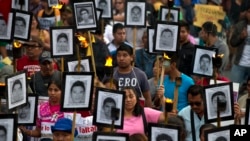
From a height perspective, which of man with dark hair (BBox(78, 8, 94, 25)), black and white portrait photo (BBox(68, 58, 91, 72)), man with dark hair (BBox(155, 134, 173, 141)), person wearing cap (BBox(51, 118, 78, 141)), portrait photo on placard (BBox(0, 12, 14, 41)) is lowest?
person wearing cap (BBox(51, 118, 78, 141))

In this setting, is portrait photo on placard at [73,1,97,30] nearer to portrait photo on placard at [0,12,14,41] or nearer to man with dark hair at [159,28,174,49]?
portrait photo on placard at [0,12,14,41]

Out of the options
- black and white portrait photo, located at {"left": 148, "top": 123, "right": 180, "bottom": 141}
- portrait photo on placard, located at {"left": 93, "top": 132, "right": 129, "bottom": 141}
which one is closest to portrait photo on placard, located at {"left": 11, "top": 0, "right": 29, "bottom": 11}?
black and white portrait photo, located at {"left": 148, "top": 123, "right": 180, "bottom": 141}

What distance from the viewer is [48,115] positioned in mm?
14023

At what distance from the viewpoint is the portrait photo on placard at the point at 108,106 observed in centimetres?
1230

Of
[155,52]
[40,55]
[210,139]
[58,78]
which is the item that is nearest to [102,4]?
[40,55]

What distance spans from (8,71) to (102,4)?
3726 millimetres

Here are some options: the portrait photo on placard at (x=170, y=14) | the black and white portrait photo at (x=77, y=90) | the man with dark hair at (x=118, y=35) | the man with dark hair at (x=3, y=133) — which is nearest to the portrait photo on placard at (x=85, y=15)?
the black and white portrait photo at (x=77, y=90)

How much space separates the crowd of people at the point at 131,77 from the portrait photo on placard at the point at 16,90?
0.01 metres

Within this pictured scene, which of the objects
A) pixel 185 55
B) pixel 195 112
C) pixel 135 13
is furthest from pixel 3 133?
pixel 135 13

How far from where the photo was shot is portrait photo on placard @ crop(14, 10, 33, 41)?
53.2ft

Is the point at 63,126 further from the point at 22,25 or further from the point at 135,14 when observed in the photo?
the point at 135,14

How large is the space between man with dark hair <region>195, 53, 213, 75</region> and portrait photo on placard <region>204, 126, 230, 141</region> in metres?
3.45

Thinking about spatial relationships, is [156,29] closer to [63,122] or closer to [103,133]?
[63,122]

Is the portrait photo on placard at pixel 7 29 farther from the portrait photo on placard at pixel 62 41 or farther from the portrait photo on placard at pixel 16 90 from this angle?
the portrait photo on placard at pixel 16 90
